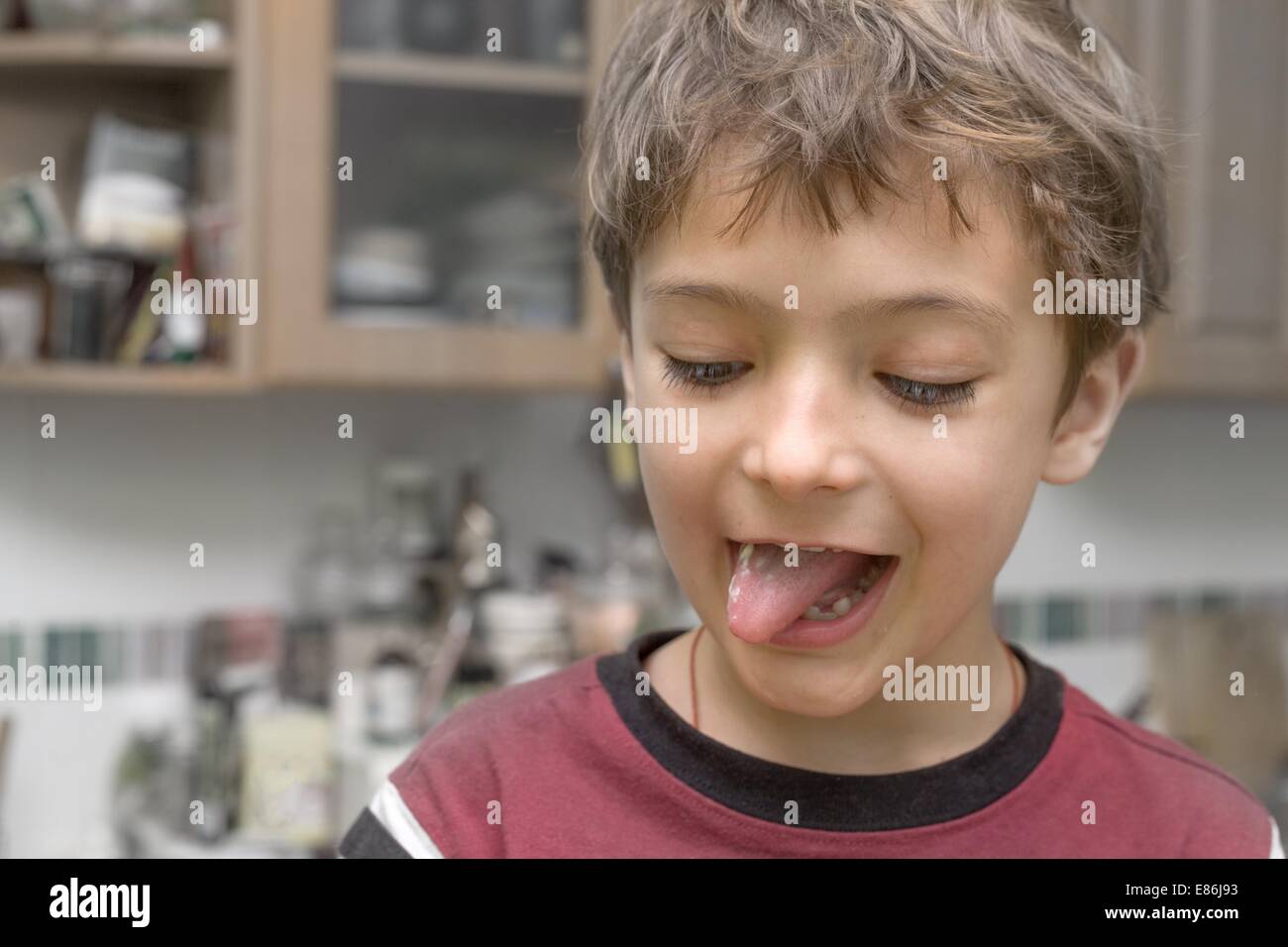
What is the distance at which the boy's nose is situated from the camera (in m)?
0.52

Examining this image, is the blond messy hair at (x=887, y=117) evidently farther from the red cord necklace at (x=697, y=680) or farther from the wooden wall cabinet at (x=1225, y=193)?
the wooden wall cabinet at (x=1225, y=193)

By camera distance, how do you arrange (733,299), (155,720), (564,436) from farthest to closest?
(564,436)
(155,720)
(733,299)

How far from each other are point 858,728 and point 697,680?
0.27 ft

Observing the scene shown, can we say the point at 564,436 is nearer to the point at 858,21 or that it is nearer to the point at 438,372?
the point at 438,372

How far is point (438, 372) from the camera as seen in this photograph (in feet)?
5.11

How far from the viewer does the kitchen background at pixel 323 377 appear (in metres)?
1.50

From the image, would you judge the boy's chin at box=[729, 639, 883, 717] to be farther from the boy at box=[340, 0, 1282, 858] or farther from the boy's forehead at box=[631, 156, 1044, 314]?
the boy's forehead at box=[631, 156, 1044, 314]

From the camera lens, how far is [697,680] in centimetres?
67

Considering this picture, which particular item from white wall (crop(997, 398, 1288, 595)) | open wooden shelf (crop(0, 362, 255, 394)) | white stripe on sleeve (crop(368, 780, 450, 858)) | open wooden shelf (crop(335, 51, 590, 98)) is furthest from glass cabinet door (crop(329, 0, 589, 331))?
white stripe on sleeve (crop(368, 780, 450, 858))

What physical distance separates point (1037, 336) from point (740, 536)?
0.16 m

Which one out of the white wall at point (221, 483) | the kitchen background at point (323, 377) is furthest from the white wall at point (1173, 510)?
the white wall at point (221, 483)

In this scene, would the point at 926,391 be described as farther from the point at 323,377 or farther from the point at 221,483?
the point at 221,483

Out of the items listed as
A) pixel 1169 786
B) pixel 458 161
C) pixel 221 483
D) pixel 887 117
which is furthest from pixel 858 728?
pixel 221 483
